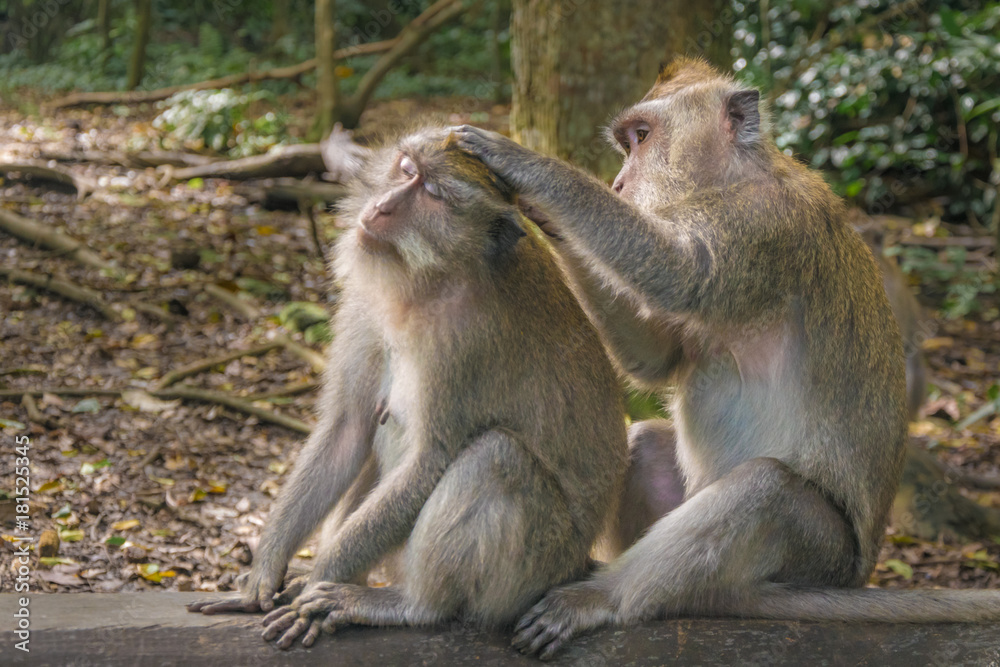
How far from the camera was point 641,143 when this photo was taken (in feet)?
11.0

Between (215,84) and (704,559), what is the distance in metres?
12.1

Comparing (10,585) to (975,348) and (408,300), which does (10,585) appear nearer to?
(408,300)

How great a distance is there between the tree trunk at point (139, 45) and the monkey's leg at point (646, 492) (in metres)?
14.2

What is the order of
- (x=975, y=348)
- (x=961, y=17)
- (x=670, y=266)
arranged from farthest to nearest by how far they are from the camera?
(x=961, y=17) → (x=975, y=348) → (x=670, y=266)

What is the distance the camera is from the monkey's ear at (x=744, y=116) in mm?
3246

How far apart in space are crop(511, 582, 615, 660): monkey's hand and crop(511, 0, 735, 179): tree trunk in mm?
2545

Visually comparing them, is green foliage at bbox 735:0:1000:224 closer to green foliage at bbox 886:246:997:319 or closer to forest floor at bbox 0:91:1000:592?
green foliage at bbox 886:246:997:319

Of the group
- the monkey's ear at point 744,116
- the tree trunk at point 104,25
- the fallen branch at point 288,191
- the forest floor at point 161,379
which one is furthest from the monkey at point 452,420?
the tree trunk at point 104,25

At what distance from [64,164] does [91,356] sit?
16.3 feet

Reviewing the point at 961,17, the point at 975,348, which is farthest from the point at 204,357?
the point at 961,17

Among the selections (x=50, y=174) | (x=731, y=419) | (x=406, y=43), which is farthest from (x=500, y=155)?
(x=406, y=43)

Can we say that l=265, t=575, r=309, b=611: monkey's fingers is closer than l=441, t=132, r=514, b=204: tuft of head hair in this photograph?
No

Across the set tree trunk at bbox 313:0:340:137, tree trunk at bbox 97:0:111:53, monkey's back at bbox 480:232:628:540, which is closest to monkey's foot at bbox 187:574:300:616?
monkey's back at bbox 480:232:628:540

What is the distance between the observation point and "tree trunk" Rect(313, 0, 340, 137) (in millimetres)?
11414
